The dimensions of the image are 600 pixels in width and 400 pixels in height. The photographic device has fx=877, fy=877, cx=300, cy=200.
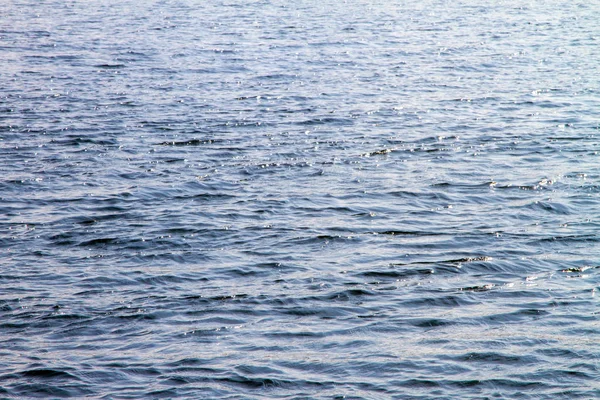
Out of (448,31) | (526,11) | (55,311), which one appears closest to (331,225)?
(55,311)

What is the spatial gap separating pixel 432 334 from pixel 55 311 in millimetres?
7818

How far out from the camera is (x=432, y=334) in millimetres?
17391

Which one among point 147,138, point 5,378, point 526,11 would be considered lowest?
point 5,378

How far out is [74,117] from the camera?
34.5 metres

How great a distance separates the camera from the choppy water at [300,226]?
53.3 ft

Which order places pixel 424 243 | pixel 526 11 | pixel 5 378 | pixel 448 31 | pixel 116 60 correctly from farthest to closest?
pixel 526 11, pixel 448 31, pixel 116 60, pixel 424 243, pixel 5 378

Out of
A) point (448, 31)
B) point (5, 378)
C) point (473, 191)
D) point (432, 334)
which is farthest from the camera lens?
point (448, 31)

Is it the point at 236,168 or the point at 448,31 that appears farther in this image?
the point at 448,31

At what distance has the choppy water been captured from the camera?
16250 millimetres

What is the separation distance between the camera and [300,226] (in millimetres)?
23234

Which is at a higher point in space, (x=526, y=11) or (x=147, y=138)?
(x=526, y=11)

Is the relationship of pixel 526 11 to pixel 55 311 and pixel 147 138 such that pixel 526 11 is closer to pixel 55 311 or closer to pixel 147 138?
pixel 147 138

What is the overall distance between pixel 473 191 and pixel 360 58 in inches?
895

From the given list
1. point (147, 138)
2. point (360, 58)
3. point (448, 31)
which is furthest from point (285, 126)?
point (448, 31)
